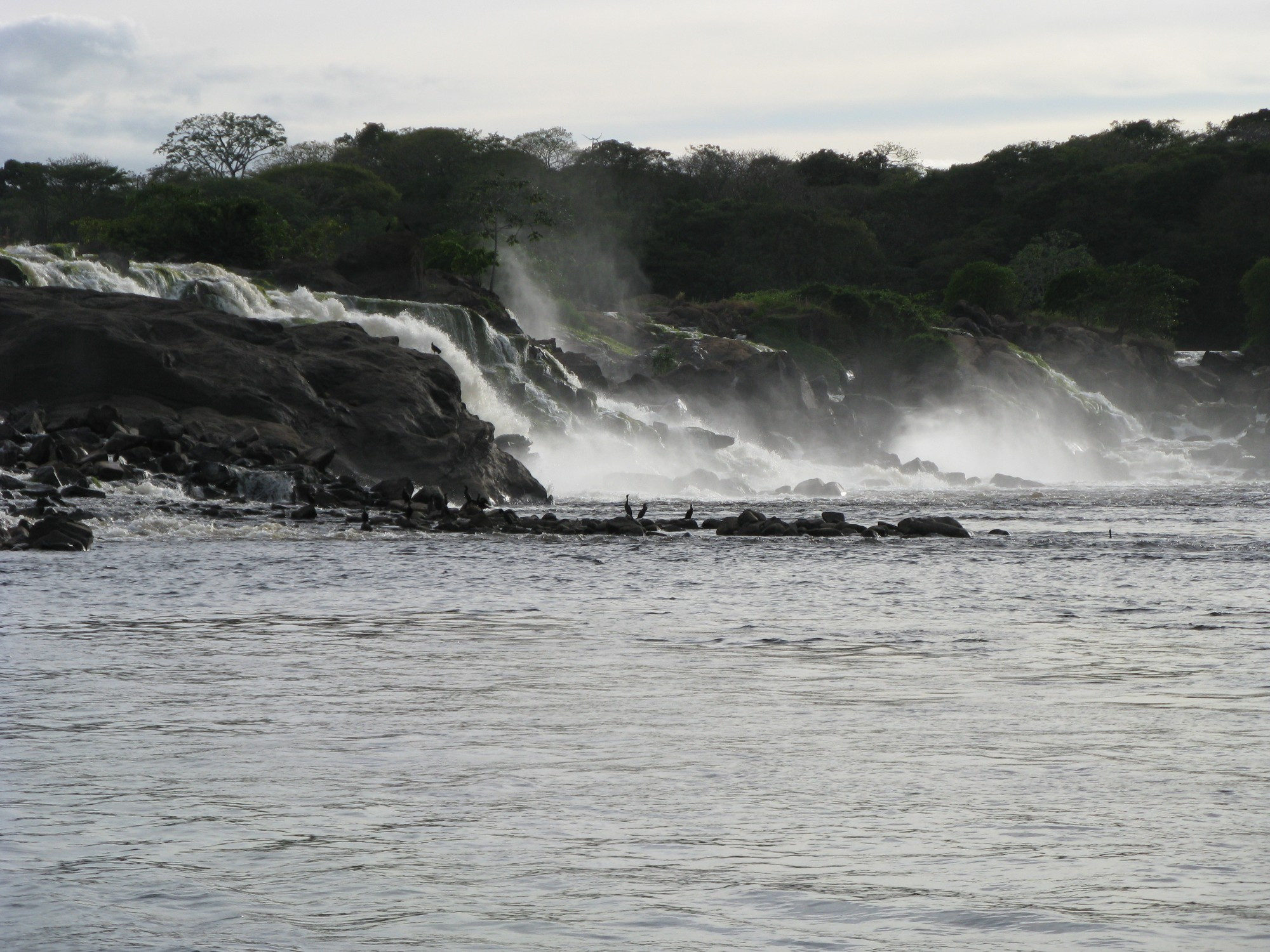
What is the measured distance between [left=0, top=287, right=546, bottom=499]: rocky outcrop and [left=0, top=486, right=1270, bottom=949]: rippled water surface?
14.8 m

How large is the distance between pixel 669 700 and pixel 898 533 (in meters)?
16.3

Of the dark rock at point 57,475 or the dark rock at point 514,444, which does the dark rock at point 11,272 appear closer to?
the dark rock at point 514,444

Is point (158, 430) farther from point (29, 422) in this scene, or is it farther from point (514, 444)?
point (514, 444)

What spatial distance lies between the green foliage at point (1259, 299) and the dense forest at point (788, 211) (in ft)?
3.36

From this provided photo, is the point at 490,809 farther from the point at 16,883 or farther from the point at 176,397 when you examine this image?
the point at 176,397

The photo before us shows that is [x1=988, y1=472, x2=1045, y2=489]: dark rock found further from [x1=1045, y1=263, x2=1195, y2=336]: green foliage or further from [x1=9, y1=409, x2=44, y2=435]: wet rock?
[x1=1045, y1=263, x2=1195, y2=336]: green foliage

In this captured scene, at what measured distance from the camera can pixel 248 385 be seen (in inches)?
1188

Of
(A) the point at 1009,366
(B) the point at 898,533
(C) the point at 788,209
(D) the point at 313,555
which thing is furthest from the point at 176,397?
(C) the point at 788,209

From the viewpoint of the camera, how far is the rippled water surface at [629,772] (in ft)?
15.0

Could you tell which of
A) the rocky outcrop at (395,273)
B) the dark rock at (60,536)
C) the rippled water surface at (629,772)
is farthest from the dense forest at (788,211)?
the rippled water surface at (629,772)

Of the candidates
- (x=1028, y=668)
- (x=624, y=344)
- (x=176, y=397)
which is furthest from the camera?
(x=624, y=344)

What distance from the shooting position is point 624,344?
6581 centimetres

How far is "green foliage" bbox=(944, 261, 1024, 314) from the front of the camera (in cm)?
8750

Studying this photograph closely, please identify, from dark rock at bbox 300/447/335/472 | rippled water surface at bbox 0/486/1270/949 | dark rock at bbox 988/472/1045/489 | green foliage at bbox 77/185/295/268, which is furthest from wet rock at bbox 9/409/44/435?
dark rock at bbox 988/472/1045/489
